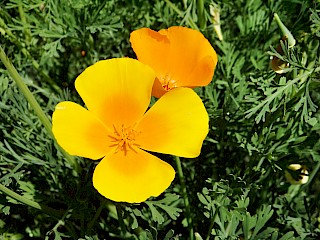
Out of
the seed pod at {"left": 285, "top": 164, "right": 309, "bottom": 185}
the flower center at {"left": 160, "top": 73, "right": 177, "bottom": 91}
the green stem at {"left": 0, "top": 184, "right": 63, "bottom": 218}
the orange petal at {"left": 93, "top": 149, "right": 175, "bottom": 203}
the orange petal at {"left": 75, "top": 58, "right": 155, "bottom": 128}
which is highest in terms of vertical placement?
the orange petal at {"left": 75, "top": 58, "right": 155, "bottom": 128}

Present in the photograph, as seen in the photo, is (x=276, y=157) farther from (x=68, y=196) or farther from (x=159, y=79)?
(x=68, y=196)

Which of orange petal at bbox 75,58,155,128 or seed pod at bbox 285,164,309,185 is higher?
orange petal at bbox 75,58,155,128

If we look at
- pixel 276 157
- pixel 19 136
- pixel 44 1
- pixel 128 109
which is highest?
pixel 44 1

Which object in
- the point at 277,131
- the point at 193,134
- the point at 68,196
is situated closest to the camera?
the point at 193,134

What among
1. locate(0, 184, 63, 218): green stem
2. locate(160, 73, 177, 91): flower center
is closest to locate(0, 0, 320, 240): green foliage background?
locate(0, 184, 63, 218): green stem

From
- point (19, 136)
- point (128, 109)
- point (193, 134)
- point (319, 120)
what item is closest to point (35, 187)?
point (19, 136)

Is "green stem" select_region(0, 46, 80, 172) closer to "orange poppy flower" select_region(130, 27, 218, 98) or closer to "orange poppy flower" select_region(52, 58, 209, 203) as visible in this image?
"orange poppy flower" select_region(52, 58, 209, 203)

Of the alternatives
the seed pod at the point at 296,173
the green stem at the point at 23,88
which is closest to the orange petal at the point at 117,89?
the green stem at the point at 23,88

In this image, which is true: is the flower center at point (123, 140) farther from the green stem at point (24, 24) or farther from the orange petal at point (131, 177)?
the green stem at point (24, 24)
